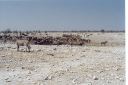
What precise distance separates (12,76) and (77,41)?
52.8 feet

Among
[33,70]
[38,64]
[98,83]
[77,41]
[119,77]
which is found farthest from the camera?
[77,41]

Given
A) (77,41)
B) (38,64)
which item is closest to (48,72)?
(38,64)

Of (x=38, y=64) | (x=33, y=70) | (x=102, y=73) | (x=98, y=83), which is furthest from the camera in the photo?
(x=38, y=64)

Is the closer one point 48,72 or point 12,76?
point 12,76

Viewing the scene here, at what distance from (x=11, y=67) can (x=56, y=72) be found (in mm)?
1967

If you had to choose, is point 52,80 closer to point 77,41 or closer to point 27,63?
point 27,63

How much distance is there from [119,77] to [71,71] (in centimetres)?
171

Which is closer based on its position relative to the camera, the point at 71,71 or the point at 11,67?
the point at 71,71

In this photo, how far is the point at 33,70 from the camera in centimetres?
985

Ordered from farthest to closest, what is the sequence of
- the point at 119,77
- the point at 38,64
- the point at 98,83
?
1. the point at 38,64
2. the point at 119,77
3. the point at 98,83

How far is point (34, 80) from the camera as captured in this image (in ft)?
27.0

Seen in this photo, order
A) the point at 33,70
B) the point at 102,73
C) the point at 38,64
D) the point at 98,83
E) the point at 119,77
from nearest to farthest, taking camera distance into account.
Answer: the point at 98,83 → the point at 119,77 → the point at 102,73 → the point at 33,70 → the point at 38,64

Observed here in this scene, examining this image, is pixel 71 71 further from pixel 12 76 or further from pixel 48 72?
pixel 12 76

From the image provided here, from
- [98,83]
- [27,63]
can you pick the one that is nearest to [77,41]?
[27,63]
